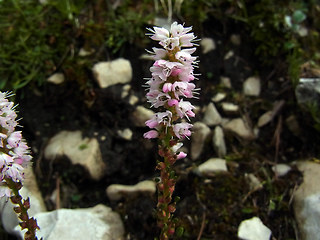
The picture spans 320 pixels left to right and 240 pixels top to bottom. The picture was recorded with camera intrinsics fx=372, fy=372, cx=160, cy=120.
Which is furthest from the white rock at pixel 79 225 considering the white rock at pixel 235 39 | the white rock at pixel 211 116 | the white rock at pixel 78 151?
the white rock at pixel 235 39

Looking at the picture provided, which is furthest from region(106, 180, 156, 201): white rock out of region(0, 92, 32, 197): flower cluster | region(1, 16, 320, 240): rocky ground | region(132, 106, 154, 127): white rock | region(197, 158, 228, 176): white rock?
region(0, 92, 32, 197): flower cluster

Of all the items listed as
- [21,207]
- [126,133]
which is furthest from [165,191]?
[126,133]

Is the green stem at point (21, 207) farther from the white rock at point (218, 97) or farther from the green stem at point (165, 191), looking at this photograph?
the white rock at point (218, 97)

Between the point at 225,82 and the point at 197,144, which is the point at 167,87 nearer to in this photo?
the point at 197,144

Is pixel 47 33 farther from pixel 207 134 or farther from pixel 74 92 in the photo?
pixel 207 134

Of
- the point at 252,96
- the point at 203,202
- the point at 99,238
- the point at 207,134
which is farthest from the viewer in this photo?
the point at 252,96

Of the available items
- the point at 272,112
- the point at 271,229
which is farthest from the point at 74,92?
the point at 271,229

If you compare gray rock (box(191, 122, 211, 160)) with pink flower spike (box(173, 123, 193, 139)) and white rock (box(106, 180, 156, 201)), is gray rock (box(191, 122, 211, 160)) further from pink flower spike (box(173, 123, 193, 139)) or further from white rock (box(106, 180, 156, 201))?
pink flower spike (box(173, 123, 193, 139))
